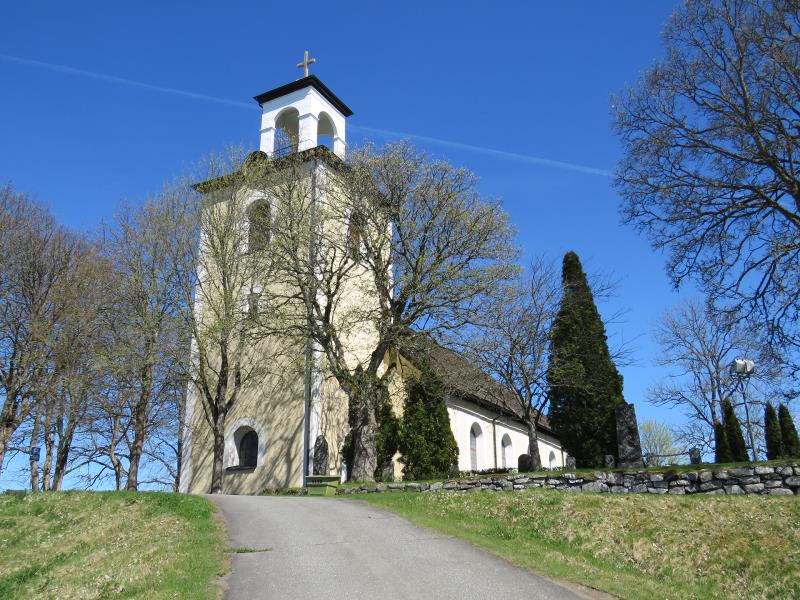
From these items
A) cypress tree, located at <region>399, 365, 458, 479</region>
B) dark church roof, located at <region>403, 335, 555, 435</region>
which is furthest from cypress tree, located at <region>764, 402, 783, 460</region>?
cypress tree, located at <region>399, 365, 458, 479</region>

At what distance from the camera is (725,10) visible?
55.4 ft

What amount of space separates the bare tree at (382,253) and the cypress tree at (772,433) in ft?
49.4

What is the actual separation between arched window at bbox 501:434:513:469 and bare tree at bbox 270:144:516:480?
49.5 feet

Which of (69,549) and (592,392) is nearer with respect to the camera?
(69,549)

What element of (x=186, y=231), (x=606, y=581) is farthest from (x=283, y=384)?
(x=606, y=581)

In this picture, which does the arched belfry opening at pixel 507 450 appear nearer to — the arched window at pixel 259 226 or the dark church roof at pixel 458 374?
the dark church roof at pixel 458 374

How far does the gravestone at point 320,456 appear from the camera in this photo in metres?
23.5

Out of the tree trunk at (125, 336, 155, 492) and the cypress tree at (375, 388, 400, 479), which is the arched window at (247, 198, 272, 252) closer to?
the tree trunk at (125, 336, 155, 492)

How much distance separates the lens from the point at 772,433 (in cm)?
2883

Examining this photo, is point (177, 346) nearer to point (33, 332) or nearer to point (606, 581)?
point (33, 332)

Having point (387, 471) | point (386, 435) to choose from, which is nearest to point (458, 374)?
point (386, 435)

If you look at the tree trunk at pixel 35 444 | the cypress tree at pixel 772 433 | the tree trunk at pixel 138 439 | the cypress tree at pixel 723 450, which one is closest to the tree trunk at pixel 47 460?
the tree trunk at pixel 35 444

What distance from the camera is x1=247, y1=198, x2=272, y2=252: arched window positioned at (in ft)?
81.3

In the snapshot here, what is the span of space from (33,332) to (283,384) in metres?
9.11
